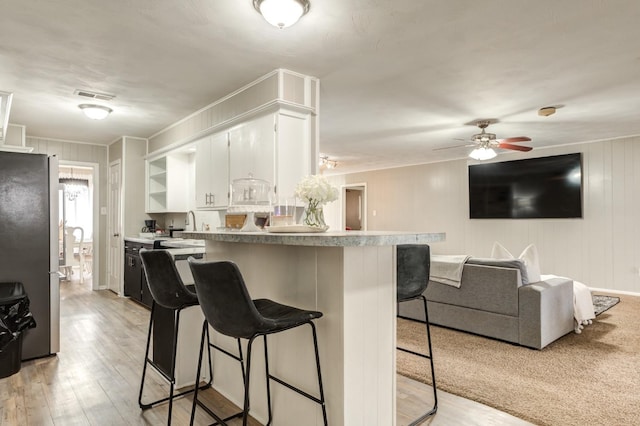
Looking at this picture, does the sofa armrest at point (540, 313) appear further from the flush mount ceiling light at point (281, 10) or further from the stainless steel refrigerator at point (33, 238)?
the stainless steel refrigerator at point (33, 238)

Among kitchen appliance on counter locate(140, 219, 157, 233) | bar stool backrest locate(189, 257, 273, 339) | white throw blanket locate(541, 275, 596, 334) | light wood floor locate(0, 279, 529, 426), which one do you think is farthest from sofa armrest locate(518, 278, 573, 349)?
kitchen appliance on counter locate(140, 219, 157, 233)

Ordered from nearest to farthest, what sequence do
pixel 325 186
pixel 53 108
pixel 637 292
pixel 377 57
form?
pixel 325 186 < pixel 377 57 < pixel 53 108 < pixel 637 292

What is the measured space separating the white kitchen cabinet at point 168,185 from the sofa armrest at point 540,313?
4.59m

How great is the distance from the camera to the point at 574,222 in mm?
6457

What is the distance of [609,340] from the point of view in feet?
11.9

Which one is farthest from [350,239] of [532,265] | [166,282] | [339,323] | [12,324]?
[532,265]

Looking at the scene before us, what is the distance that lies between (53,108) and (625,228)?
319 inches

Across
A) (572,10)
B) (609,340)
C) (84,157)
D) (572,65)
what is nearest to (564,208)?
(609,340)

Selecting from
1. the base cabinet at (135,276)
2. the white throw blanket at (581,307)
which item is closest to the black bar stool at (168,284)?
the base cabinet at (135,276)

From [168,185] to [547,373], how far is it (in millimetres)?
5034

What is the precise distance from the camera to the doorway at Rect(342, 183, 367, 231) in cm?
1041

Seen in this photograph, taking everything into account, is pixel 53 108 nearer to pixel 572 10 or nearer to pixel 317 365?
pixel 317 365

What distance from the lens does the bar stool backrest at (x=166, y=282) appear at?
208 cm

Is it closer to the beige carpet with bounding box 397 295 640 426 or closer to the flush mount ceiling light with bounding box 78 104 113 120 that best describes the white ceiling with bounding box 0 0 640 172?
the flush mount ceiling light with bounding box 78 104 113 120
